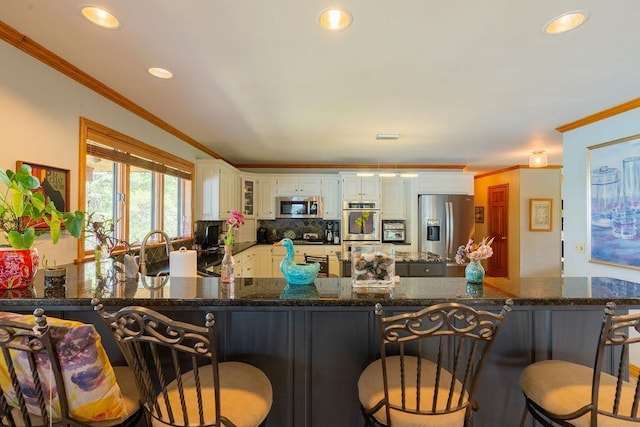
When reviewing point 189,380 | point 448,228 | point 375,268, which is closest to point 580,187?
point 448,228

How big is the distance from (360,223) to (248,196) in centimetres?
212

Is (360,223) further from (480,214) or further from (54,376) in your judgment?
(54,376)

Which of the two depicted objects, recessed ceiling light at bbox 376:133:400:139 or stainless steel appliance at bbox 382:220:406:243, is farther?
stainless steel appliance at bbox 382:220:406:243

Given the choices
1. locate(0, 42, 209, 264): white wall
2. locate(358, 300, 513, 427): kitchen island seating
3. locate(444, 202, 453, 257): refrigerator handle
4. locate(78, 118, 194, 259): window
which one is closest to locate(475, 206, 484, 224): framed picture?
locate(444, 202, 453, 257): refrigerator handle

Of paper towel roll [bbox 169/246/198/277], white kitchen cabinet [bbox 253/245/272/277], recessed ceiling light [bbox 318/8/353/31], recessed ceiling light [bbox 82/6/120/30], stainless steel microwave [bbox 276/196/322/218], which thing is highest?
recessed ceiling light [bbox 82/6/120/30]

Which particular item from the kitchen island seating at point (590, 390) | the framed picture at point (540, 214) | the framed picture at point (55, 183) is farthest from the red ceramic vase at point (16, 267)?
the framed picture at point (540, 214)

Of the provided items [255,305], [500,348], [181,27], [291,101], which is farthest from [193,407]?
[291,101]

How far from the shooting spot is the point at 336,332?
1425mm

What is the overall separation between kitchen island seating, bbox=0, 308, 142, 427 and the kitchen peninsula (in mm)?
340

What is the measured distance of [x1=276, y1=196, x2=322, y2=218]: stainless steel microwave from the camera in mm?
5689

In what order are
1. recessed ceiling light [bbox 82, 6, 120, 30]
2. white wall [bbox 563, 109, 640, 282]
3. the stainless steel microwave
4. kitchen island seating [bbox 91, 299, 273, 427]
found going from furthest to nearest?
the stainless steel microwave, white wall [bbox 563, 109, 640, 282], recessed ceiling light [bbox 82, 6, 120, 30], kitchen island seating [bbox 91, 299, 273, 427]

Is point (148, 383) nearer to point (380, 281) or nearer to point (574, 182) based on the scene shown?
point (380, 281)

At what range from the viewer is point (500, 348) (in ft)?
4.79

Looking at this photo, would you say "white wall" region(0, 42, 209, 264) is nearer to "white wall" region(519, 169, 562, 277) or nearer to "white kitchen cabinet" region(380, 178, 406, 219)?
"white kitchen cabinet" region(380, 178, 406, 219)
